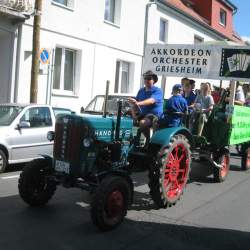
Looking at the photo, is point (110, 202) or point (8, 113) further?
point (8, 113)

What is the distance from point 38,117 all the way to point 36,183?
12.6ft

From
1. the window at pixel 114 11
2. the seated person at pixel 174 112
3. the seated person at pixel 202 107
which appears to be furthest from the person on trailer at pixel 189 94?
the window at pixel 114 11

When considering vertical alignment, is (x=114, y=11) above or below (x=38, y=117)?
above

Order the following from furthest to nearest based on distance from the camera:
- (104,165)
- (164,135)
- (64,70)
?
1. (64,70)
2. (164,135)
3. (104,165)

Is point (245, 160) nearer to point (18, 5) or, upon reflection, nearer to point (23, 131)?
point (23, 131)

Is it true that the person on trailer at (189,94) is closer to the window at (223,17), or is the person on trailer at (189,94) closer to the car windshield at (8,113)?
the car windshield at (8,113)

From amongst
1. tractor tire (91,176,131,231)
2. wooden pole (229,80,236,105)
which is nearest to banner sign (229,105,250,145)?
wooden pole (229,80,236,105)

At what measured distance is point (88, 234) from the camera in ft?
17.8

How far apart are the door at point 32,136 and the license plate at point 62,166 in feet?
11.0

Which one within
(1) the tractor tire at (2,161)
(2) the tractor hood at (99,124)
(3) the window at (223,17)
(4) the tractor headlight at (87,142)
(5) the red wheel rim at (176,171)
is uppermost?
(3) the window at (223,17)

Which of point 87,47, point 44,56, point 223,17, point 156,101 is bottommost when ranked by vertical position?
point 156,101

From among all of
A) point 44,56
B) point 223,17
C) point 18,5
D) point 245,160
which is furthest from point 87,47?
point 223,17

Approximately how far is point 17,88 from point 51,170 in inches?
355

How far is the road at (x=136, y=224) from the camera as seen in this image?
17.0 feet
